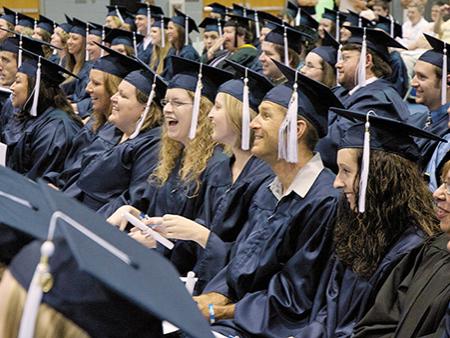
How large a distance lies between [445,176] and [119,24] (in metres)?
9.60

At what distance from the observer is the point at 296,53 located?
317 inches

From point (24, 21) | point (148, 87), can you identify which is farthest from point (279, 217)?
point (24, 21)

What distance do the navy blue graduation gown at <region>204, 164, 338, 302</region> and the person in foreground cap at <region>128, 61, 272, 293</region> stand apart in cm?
21

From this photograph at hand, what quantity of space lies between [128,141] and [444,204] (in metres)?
2.44

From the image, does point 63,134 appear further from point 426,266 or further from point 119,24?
point 119,24

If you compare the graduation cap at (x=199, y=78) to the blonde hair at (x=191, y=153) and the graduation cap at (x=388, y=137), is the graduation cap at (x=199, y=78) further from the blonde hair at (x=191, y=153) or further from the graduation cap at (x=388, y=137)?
the graduation cap at (x=388, y=137)

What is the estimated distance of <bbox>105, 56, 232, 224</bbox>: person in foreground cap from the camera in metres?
4.35

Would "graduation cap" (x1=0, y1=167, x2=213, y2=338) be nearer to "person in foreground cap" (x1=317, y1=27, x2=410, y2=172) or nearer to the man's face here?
"person in foreground cap" (x1=317, y1=27, x2=410, y2=172)

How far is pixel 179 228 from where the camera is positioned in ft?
12.7

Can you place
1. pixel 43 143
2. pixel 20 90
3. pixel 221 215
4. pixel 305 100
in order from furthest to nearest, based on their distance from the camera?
1. pixel 20 90
2. pixel 43 143
3. pixel 221 215
4. pixel 305 100

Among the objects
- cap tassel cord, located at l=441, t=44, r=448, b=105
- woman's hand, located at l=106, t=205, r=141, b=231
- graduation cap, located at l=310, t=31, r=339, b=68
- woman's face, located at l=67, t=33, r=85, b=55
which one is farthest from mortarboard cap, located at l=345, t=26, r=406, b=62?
woman's face, located at l=67, t=33, r=85, b=55

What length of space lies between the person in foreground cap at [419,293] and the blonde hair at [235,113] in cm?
125

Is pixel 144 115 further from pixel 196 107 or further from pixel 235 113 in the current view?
pixel 235 113

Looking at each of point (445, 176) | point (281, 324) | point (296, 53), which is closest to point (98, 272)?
point (445, 176)
